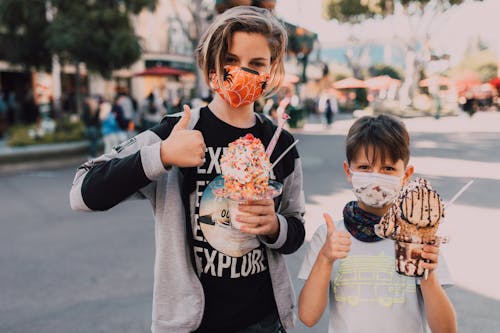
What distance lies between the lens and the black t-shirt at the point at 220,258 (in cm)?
160

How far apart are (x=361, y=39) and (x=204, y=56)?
120ft

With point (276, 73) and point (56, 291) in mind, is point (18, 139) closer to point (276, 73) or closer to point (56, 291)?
point (56, 291)

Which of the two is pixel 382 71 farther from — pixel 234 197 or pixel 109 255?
pixel 234 197

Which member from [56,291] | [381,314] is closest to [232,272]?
[381,314]

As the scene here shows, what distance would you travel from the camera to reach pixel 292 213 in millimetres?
1780

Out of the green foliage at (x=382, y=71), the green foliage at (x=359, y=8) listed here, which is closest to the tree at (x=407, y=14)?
the green foliage at (x=359, y=8)

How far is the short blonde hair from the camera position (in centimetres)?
161

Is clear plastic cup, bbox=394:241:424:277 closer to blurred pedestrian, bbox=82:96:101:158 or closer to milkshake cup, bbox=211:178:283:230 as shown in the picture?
milkshake cup, bbox=211:178:283:230

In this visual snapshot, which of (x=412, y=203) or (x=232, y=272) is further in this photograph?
(x=232, y=272)

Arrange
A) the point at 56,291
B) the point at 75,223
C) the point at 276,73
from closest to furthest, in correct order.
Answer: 1. the point at 276,73
2. the point at 56,291
3. the point at 75,223

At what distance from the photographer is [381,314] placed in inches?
65.4

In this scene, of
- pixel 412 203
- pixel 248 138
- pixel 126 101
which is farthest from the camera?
pixel 126 101

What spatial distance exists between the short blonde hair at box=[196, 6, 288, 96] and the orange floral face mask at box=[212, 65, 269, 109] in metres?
0.04

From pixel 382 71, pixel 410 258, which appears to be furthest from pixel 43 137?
pixel 382 71
